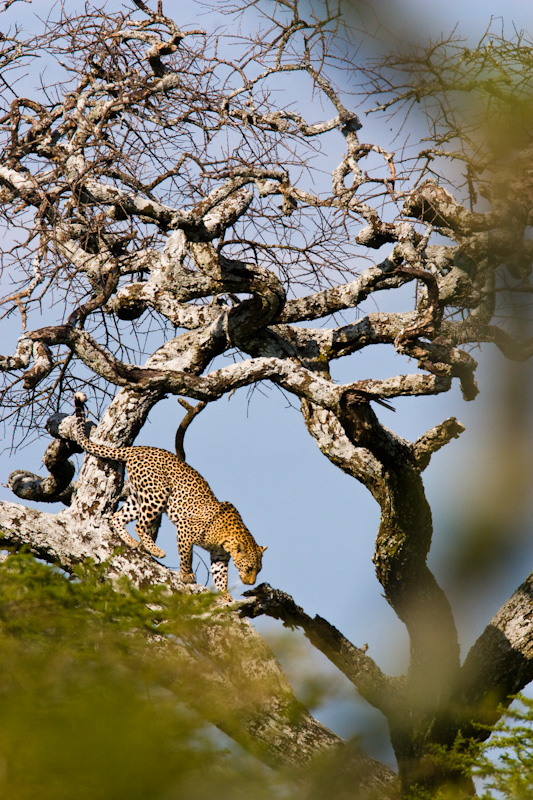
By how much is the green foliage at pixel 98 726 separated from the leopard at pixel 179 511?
9.67ft

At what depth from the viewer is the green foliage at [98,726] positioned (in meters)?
1.78

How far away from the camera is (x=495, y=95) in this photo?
2703mm

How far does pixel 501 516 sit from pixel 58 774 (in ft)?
5.14

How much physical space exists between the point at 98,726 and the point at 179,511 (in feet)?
15.4

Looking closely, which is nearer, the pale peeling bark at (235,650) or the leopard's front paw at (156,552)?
the pale peeling bark at (235,650)

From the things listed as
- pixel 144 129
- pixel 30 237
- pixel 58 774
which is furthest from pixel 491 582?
pixel 144 129

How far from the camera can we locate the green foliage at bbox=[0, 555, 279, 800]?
1783 millimetres

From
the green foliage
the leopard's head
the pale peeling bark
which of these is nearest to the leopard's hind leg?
the pale peeling bark

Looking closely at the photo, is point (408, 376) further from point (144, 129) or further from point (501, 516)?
point (501, 516)

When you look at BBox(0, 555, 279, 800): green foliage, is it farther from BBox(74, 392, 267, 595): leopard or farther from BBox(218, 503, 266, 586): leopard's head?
BBox(218, 503, 266, 586): leopard's head

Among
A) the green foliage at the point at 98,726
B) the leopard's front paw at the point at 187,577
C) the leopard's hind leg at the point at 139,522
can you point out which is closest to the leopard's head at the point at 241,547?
the leopard's front paw at the point at 187,577

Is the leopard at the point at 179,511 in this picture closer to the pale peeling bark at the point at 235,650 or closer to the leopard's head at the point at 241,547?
the leopard's head at the point at 241,547

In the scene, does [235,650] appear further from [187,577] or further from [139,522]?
[139,522]

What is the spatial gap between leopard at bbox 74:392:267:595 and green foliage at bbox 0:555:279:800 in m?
2.95
